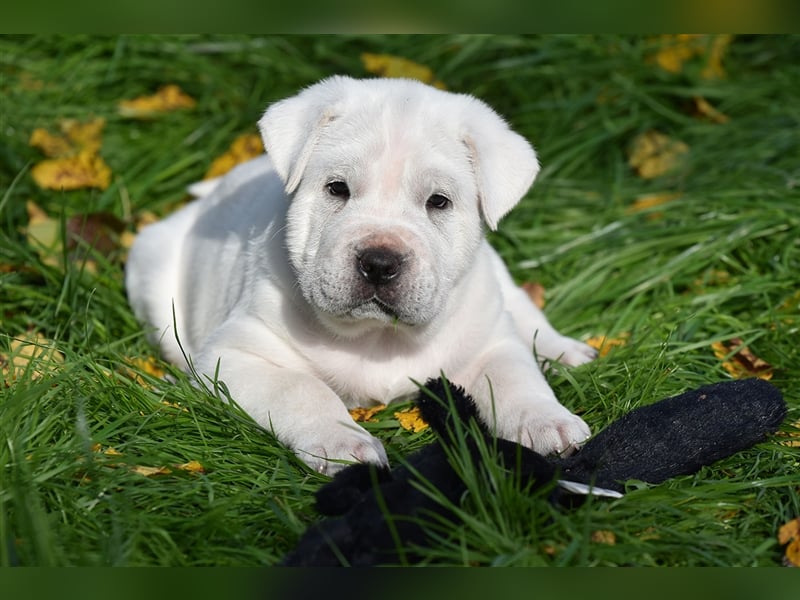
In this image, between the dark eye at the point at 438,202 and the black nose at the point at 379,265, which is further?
the dark eye at the point at 438,202

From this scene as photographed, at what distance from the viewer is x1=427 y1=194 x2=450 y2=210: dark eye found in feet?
15.0

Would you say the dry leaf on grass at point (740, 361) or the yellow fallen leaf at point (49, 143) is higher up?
the yellow fallen leaf at point (49, 143)

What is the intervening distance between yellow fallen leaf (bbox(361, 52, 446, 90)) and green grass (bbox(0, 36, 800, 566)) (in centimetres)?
Result: 14

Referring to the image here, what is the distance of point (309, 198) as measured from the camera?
4.61 metres

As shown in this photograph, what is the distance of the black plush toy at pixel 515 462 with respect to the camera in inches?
132

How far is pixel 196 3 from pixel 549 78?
497 cm

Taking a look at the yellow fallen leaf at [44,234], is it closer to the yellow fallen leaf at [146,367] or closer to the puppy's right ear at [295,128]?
the yellow fallen leaf at [146,367]

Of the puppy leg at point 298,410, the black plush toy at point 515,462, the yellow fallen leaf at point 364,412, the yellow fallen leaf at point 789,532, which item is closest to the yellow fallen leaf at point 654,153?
the black plush toy at point 515,462

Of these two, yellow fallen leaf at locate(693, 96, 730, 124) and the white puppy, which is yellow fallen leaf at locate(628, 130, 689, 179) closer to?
yellow fallen leaf at locate(693, 96, 730, 124)

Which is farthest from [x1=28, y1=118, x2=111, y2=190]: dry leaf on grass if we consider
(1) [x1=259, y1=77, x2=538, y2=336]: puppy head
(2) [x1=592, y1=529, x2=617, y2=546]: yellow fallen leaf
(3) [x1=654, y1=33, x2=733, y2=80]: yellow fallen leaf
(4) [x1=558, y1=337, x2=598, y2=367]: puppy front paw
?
(2) [x1=592, y1=529, x2=617, y2=546]: yellow fallen leaf

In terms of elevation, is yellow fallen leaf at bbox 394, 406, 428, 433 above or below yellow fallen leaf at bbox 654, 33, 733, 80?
below

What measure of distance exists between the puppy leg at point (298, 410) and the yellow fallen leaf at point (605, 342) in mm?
1867

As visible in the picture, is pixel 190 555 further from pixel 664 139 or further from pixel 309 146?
pixel 664 139

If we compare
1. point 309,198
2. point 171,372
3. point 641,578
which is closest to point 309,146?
point 309,198
